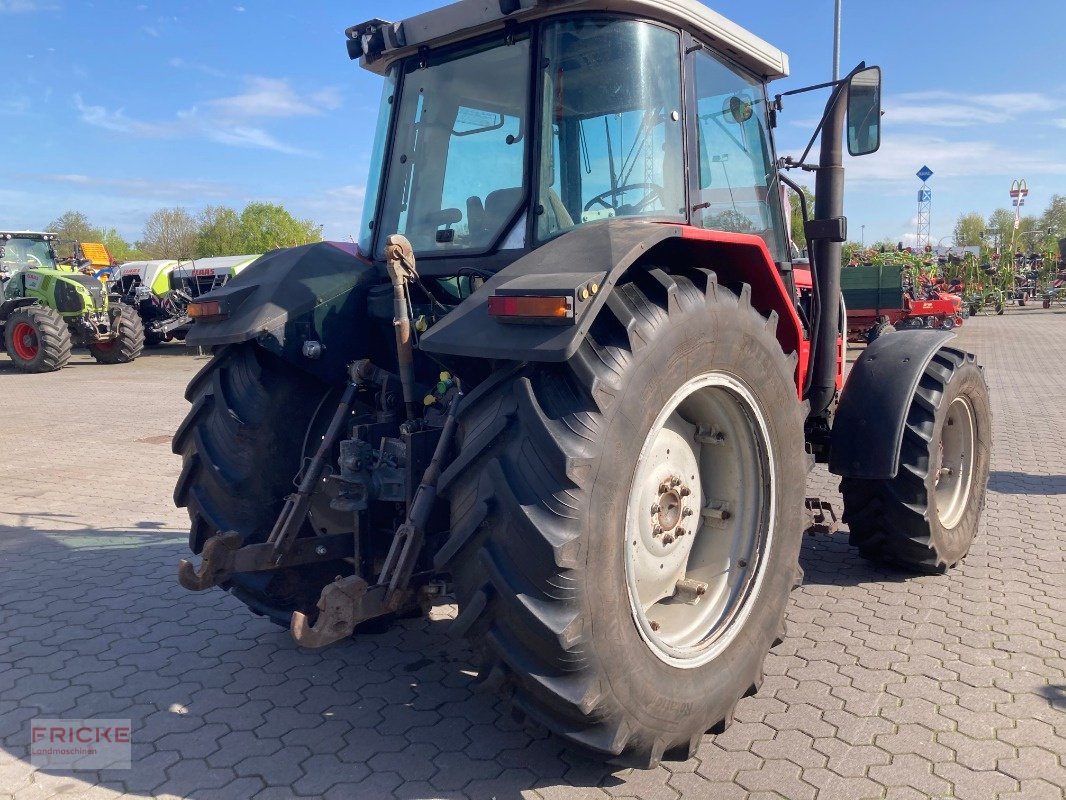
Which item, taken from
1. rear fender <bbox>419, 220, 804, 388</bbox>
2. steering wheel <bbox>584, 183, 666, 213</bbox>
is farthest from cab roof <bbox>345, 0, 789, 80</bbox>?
rear fender <bbox>419, 220, 804, 388</bbox>

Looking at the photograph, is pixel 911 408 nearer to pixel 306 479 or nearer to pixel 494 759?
pixel 494 759

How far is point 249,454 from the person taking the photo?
3.03m

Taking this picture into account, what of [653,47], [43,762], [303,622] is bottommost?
[43,762]

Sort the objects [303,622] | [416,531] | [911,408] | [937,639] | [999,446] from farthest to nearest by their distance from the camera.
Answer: [999,446], [911,408], [937,639], [416,531], [303,622]

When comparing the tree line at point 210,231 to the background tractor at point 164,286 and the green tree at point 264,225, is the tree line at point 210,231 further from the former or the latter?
the background tractor at point 164,286

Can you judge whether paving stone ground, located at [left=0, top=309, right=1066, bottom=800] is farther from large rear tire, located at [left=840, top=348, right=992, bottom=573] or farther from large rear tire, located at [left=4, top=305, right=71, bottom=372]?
large rear tire, located at [left=4, top=305, right=71, bottom=372]

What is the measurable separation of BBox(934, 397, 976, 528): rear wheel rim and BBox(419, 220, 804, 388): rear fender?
7.30ft

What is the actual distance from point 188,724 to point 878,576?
3.29m

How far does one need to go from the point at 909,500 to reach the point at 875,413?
54 cm

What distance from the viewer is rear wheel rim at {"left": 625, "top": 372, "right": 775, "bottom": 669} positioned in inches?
104

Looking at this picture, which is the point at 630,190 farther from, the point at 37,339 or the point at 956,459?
the point at 37,339

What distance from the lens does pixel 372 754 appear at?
8.63 ft

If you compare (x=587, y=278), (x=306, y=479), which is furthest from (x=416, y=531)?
(x=587, y=278)

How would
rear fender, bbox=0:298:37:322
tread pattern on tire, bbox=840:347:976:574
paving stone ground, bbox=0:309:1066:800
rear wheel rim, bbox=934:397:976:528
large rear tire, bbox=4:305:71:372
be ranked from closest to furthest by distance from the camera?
paving stone ground, bbox=0:309:1066:800, tread pattern on tire, bbox=840:347:976:574, rear wheel rim, bbox=934:397:976:528, large rear tire, bbox=4:305:71:372, rear fender, bbox=0:298:37:322
